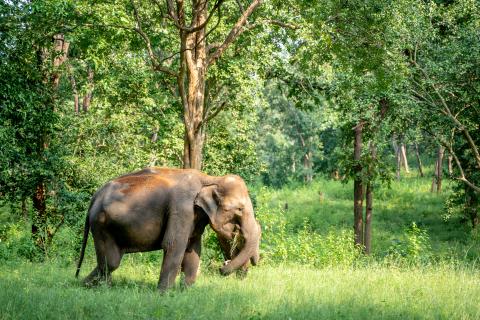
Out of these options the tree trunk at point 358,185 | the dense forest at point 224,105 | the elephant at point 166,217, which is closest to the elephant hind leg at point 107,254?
the elephant at point 166,217

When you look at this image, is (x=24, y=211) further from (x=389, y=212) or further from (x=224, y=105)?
(x=389, y=212)

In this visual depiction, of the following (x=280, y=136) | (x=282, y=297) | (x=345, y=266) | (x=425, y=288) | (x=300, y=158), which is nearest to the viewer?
(x=282, y=297)

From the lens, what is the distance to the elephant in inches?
401

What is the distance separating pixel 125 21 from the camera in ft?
36.4

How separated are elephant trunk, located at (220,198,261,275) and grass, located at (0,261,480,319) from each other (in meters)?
0.30

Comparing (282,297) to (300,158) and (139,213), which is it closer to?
(139,213)

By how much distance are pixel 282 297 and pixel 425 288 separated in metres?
2.51

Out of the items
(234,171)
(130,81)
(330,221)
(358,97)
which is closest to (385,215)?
(330,221)

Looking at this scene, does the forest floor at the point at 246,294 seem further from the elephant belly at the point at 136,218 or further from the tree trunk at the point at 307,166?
the tree trunk at the point at 307,166

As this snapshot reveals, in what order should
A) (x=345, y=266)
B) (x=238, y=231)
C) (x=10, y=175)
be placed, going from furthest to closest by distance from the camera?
(x=10, y=175) < (x=345, y=266) < (x=238, y=231)

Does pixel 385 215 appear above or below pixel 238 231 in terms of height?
below

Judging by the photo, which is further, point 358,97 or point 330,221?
point 330,221

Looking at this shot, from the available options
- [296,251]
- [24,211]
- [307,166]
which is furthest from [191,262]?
[307,166]

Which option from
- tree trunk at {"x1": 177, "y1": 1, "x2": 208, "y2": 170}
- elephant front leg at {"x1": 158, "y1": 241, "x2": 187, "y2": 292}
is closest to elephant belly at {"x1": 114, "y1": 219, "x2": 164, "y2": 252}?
elephant front leg at {"x1": 158, "y1": 241, "x2": 187, "y2": 292}
